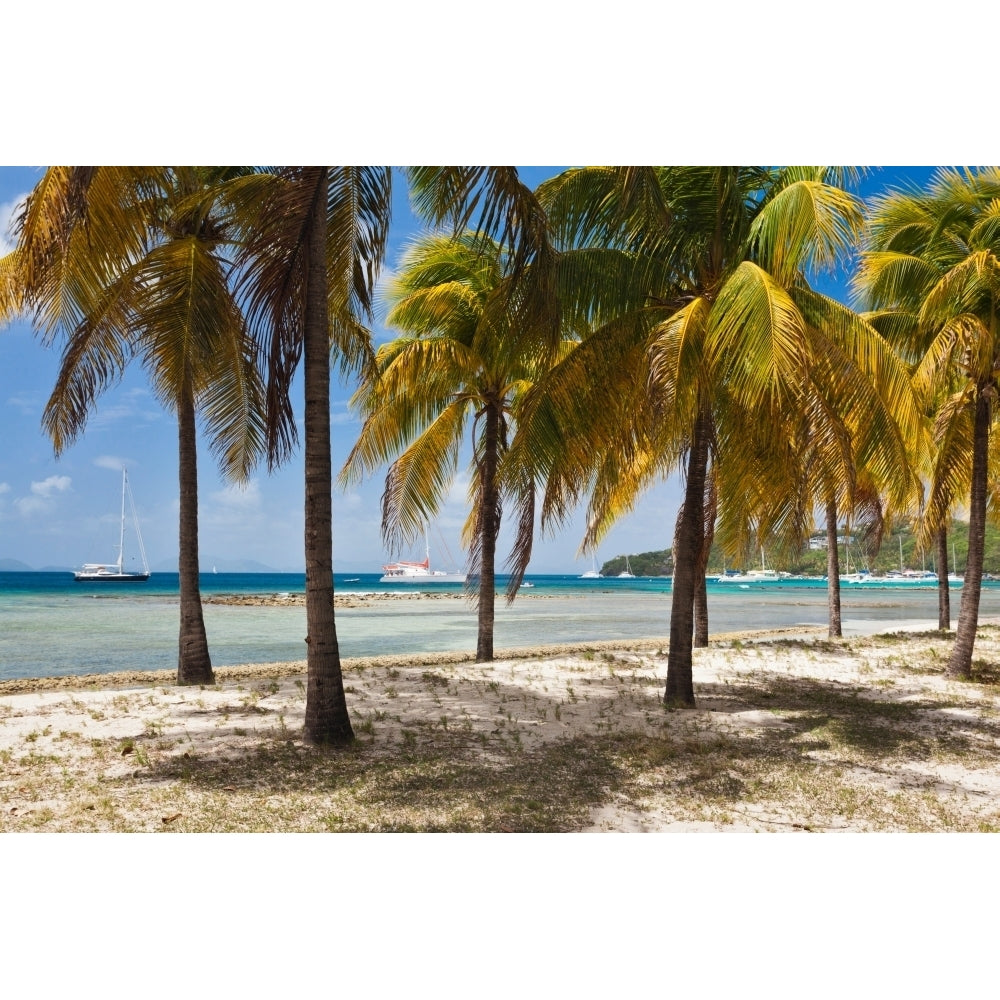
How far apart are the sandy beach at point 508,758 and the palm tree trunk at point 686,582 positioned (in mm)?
238

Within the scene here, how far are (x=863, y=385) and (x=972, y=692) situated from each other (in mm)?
4202

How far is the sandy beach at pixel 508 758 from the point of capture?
13.5 feet

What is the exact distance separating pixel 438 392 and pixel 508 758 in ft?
18.7

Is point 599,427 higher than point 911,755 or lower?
higher

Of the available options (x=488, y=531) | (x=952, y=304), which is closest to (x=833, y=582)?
(x=952, y=304)

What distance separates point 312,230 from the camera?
17.8 ft

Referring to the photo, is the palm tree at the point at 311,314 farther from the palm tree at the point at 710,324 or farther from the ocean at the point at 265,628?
the ocean at the point at 265,628

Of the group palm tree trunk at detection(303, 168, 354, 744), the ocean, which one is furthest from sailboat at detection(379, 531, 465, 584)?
palm tree trunk at detection(303, 168, 354, 744)

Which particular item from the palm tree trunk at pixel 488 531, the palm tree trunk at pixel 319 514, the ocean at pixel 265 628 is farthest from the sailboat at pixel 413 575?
the palm tree trunk at pixel 319 514

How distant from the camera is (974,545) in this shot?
9148mm

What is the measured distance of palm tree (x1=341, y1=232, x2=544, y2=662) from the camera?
947 cm

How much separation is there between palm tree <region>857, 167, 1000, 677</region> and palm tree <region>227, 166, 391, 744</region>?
18.9 ft
